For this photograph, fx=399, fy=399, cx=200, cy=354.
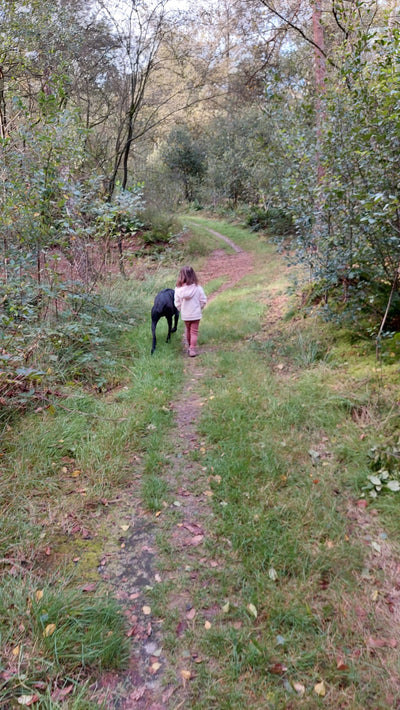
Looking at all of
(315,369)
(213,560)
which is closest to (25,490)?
(213,560)

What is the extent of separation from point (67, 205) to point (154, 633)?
18.6 feet

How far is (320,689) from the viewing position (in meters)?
1.93

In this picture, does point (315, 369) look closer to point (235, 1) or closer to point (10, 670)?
point (10, 670)

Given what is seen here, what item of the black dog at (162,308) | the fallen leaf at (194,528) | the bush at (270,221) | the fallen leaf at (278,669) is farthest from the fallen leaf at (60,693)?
the bush at (270,221)

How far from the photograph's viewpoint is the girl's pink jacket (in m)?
6.37

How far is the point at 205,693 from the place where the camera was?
1.98 m

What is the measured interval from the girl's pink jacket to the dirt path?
2.38m

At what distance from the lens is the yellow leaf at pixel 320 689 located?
1.92 m

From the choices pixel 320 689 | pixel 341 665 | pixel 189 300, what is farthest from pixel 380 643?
pixel 189 300

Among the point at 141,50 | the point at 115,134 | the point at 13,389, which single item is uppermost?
the point at 141,50

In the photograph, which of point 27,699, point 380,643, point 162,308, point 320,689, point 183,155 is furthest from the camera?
point 183,155

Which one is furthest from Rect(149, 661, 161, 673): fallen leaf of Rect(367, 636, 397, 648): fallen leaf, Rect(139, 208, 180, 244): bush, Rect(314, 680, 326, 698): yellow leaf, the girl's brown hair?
Rect(139, 208, 180, 244): bush

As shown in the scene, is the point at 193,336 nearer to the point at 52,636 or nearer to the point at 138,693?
the point at 52,636

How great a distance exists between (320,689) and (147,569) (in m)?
1.24
